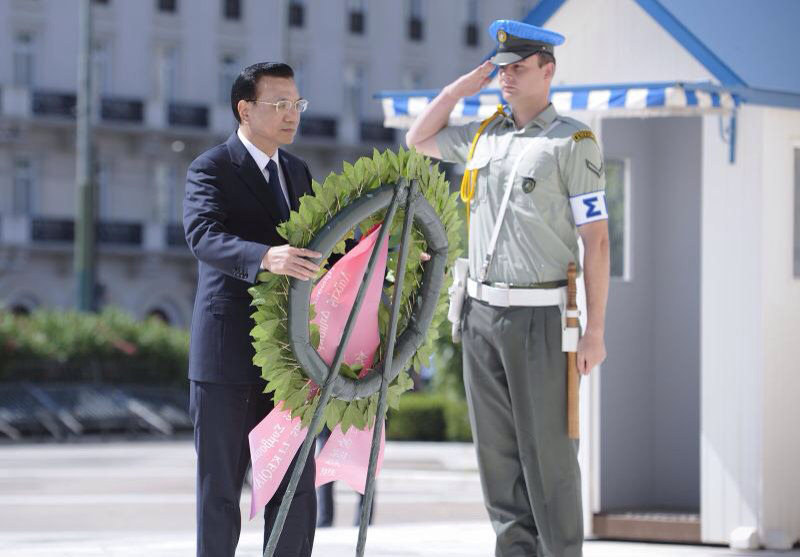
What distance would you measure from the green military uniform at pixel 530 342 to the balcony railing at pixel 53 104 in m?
46.5

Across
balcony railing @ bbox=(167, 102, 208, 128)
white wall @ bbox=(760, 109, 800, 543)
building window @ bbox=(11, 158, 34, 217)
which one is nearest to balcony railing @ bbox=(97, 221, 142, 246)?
building window @ bbox=(11, 158, 34, 217)

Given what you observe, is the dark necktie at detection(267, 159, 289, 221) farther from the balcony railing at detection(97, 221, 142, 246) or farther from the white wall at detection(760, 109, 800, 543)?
the balcony railing at detection(97, 221, 142, 246)

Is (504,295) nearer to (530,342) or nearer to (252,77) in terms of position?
(530,342)

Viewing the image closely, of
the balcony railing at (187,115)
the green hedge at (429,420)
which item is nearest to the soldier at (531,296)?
the green hedge at (429,420)

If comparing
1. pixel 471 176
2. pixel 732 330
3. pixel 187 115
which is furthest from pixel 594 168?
pixel 187 115

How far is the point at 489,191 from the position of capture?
6.36 meters

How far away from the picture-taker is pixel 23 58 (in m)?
52.2

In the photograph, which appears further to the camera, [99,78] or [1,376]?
[99,78]

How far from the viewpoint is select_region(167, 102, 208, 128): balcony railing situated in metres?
54.9

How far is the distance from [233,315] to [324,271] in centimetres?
38

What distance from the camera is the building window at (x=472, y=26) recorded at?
62781 millimetres

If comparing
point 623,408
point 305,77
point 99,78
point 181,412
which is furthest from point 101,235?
point 623,408

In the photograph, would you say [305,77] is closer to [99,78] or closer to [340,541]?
[99,78]

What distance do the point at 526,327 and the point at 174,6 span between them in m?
50.6
